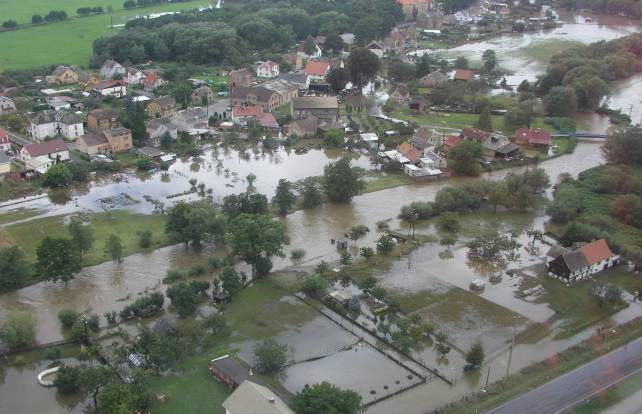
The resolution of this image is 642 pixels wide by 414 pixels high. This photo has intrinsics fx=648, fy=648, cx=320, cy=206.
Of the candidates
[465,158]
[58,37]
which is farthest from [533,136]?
[58,37]

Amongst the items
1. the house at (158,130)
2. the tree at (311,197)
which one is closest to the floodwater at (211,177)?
the tree at (311,197)

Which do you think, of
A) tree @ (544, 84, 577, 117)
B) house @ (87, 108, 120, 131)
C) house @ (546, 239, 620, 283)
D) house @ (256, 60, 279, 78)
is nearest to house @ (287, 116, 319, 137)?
house @ (87, 108, 120, 131)

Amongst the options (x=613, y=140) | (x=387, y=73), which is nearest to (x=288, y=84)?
(x=387, y=73)

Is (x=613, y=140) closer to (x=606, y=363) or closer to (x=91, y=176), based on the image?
(x=606, y=363)

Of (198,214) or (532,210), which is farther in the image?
(532,210)

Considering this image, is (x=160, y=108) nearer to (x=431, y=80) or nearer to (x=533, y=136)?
(x=431, y=80)

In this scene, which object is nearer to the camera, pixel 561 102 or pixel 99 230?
pixel 99 230
